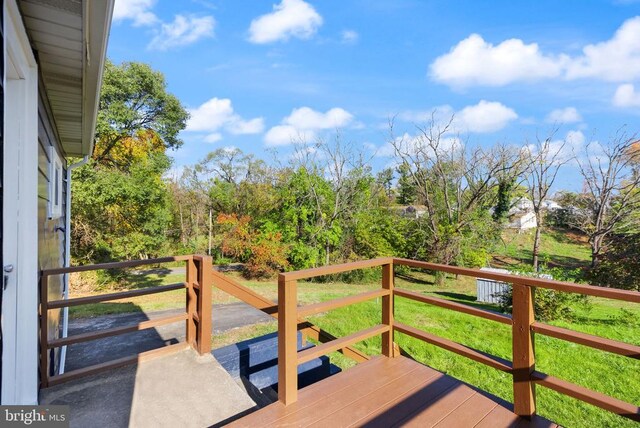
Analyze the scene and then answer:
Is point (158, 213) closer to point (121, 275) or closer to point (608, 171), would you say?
point (121, 275)

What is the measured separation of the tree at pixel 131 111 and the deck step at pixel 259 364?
10.2 m

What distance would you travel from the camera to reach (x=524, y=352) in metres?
1.88

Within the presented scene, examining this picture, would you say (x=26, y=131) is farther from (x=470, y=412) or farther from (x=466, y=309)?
(x=470, y=412)

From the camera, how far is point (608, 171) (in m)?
14.0

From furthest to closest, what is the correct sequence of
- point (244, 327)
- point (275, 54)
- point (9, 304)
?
point (275, 54)
point (244, 327)
point (9, 304)

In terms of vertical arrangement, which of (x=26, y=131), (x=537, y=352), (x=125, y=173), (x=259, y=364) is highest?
(x=125, y=173)

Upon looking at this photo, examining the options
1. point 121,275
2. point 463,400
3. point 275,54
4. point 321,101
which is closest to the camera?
point 463,400

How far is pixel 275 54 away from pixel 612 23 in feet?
33.1

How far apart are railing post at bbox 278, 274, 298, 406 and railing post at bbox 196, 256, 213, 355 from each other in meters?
1.02

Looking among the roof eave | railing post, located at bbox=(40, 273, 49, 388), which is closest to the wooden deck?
railing post, located at bbox=(40, 273, 49, 388)

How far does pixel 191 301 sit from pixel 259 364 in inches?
36.0

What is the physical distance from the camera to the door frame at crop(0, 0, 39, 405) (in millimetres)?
1683

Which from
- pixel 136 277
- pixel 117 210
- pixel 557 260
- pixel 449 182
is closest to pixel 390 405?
pixel 117 210

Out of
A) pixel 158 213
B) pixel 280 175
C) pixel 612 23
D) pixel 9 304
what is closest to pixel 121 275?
pixel 158 213
